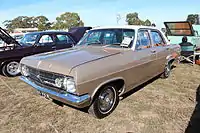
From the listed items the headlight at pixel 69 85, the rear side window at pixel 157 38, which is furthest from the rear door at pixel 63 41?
the headlight at pixel 69 85

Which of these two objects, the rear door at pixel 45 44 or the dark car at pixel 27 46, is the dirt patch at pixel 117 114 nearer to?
the dark car at pixel 27 46

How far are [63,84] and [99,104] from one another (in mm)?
805

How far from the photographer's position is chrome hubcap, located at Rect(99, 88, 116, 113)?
3.68 meters

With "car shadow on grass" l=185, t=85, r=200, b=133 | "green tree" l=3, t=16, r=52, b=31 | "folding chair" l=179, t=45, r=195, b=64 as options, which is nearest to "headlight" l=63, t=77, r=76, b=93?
"car shadow on grass" l=185, t=85, r=200, b=133

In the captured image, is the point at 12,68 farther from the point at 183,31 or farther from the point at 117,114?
the point at 183,31

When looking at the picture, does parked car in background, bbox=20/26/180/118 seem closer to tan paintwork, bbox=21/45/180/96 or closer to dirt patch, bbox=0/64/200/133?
tan paintwork, bbox=21/45/180/96

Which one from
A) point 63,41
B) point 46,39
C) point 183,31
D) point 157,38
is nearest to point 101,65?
point 157,38

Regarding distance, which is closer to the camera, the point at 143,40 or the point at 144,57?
the point at 144,57

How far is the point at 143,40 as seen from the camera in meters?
4.77

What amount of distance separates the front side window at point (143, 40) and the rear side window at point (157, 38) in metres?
0.29

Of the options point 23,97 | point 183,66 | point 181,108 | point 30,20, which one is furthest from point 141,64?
point 30,20

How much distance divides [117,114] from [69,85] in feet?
4.17

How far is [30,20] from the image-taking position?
99438 millimetres

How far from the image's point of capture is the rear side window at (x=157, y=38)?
17.3 feet
